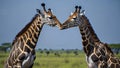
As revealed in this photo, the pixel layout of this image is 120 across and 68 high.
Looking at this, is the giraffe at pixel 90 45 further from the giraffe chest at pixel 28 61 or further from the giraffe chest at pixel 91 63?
the giraffe chest at pixel 28 61

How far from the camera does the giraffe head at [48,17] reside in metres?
6.95

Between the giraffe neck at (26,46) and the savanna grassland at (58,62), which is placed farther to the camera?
the savanna grassland at (58,62)

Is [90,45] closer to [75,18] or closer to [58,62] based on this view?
[75,18]

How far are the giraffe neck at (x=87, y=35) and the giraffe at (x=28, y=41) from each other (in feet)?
1.75

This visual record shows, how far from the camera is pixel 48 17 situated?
22.9ft


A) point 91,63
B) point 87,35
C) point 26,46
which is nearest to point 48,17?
point 26,46

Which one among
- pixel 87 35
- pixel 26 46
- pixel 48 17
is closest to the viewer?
pixel 26 46

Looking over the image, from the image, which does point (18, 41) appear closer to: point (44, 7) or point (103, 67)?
point (44, 7)

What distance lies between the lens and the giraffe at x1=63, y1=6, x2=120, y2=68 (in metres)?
7.17

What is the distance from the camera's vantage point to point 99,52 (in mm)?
7281

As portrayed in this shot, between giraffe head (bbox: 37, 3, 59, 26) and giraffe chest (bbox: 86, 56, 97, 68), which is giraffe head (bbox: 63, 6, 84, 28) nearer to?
giraffe head (bbox: 37, 3, 59, 26)

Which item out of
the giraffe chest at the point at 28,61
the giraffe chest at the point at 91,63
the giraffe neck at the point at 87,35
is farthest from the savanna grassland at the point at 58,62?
the giraffe chest at the point at 28,61

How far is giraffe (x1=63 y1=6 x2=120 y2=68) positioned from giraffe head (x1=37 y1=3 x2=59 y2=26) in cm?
19

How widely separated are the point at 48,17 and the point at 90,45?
0.88 m
